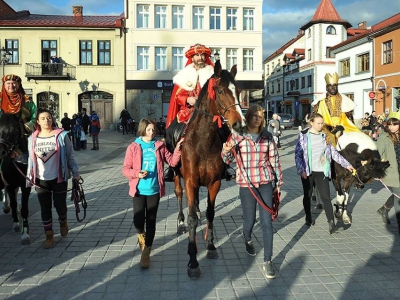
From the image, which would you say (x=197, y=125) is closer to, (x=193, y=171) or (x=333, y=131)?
(x=193, y=171)

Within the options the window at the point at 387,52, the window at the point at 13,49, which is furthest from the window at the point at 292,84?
the window at the point at 13,49

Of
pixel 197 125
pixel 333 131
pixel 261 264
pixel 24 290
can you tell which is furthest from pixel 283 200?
pixel 24 290

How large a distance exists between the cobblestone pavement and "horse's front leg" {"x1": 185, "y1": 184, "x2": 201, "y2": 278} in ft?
0.42

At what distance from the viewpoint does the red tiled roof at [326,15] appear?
4794 cm

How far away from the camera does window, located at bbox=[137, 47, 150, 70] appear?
34.2 metres

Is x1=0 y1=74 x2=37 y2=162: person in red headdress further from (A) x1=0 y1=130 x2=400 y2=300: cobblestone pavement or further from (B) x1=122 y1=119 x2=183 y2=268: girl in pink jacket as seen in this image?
(B) x1=122 y1=119 x2=183 y2=268: girl in pink jacket

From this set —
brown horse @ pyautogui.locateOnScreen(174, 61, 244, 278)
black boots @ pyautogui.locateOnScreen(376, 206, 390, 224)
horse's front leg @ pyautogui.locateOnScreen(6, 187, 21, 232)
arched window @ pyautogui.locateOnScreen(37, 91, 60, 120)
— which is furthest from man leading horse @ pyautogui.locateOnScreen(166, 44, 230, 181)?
arched window @ pyautogui.locateOnScreen(37, 91, 60, 120)

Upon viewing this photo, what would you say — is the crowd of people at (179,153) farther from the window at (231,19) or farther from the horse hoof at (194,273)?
the window at (231,19)

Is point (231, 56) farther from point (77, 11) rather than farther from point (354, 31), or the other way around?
point (354, 31)

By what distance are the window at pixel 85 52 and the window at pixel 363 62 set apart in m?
25.7

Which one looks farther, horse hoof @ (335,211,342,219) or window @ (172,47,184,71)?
window @ (172,47,184,71)

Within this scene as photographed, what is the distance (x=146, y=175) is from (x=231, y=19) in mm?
33597

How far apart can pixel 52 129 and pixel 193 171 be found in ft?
7.47

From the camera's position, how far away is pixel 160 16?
34562 millimetres
